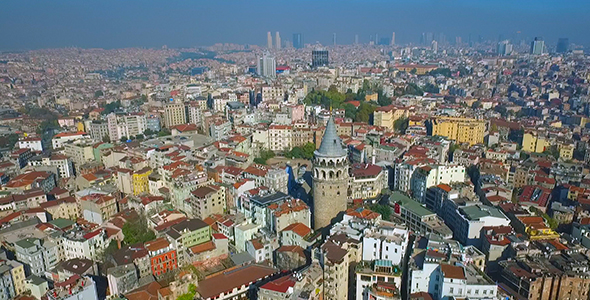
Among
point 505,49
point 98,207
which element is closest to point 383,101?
point 98,207

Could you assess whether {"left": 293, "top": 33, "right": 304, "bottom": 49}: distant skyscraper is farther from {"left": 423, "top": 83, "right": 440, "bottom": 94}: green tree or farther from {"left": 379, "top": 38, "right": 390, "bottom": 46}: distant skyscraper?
{"left": 423, "top": 83, "right": 440, "bottom": 94}: green tree

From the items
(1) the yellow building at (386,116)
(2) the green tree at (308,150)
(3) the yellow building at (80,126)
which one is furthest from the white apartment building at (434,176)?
(3) the yellow building at (80,126)

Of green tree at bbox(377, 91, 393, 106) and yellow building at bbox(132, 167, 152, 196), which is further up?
green tree at bbox(377, 91, 393, 106)

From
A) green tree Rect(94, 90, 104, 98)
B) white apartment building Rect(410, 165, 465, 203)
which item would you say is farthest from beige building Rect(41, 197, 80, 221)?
green tree Rect(94, 90, 104, 98)

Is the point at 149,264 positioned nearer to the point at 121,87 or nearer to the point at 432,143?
the point at 432,143

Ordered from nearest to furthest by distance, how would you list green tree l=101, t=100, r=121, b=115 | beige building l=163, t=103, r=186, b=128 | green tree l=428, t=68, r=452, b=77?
beige building l=163, t=103, r=186, b=128
green tree l=101, t=100, r=121, b=115
green tree l=428, t=68, r=452, b=77

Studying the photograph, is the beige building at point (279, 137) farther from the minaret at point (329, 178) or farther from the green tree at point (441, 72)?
the green tree at point (441, 72)

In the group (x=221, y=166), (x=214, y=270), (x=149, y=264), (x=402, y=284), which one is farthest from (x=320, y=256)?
(x=221, y=166)
